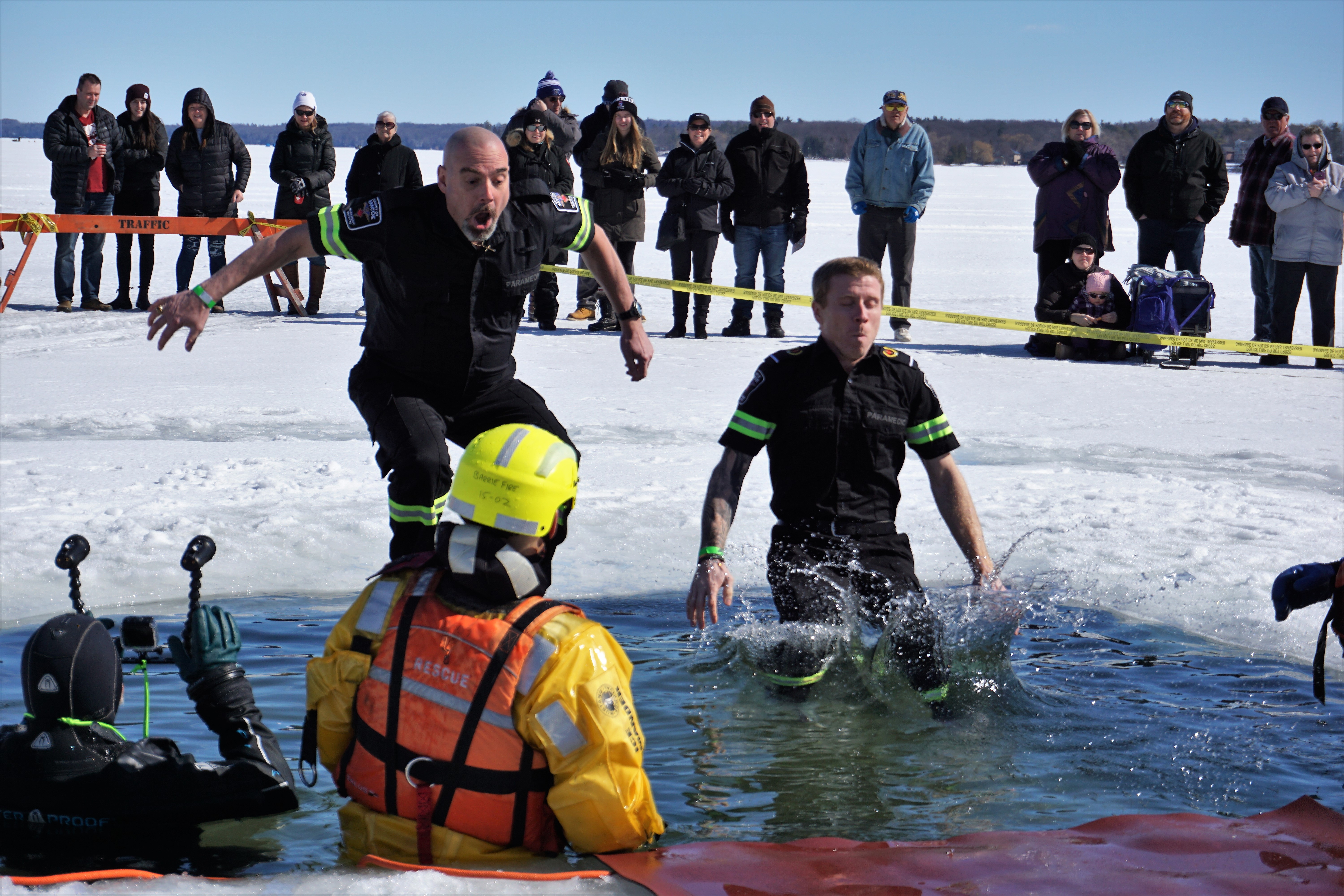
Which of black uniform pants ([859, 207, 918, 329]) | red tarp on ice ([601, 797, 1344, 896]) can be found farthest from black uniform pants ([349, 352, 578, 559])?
black uniform pants ([859, 207, 918, 329])

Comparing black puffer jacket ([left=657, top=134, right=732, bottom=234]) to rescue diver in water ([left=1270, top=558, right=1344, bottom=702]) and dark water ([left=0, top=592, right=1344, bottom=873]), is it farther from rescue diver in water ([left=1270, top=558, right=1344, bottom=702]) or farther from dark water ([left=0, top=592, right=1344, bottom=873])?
rescue diver in water ([left=1270, top=558, right=1344, bottom=702])

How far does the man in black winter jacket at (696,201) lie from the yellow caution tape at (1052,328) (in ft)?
0.57

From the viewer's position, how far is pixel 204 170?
12.6 meters

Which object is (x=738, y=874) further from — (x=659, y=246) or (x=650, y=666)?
(x=659, y=246)

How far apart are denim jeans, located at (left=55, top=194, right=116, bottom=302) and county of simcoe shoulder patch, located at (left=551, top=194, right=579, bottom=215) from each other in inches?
371

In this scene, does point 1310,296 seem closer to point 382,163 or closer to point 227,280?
point 382,163

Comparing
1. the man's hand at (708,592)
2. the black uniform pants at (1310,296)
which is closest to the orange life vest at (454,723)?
the man's hand at (708,592)

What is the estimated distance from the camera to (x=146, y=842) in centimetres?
297

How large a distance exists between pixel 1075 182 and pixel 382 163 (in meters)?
5.89

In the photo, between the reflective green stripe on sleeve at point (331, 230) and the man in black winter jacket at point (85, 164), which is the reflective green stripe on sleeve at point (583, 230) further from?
the man in black winter jacket at point (85, 164)

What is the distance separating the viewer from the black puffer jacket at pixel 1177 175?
11.0 meters

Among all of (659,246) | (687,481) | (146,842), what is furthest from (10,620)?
(659,246)

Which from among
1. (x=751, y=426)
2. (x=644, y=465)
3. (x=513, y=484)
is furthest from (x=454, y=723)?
(x=644, y=465)

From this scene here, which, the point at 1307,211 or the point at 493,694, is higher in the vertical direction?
the point at 1307,211
